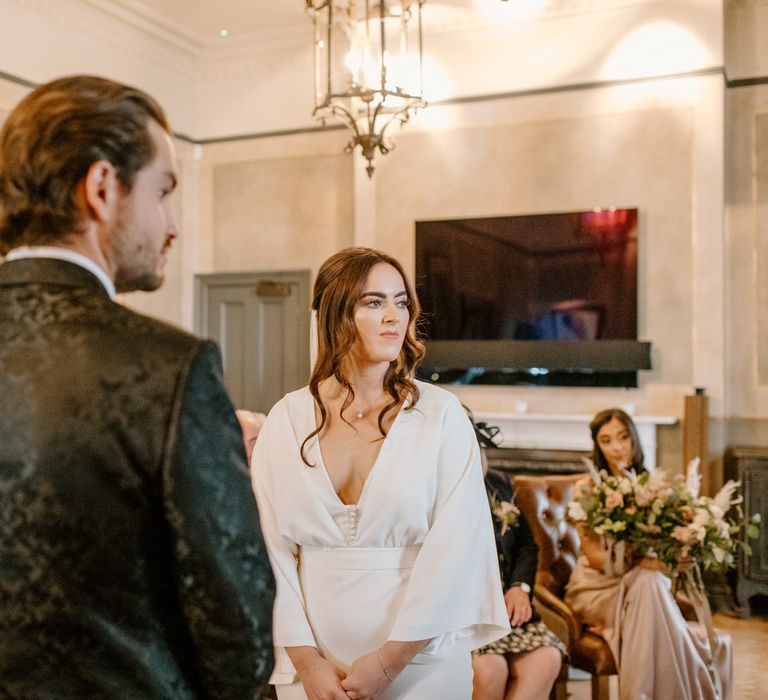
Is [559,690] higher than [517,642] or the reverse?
the reverse

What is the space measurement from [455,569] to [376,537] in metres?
0.18

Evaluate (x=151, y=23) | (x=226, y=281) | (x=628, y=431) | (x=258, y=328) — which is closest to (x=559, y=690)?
(x=628, y=431)

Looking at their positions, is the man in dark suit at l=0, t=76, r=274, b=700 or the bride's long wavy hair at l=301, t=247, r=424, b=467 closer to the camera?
the man in dark suit at l=0, t=76, r=274, b=700

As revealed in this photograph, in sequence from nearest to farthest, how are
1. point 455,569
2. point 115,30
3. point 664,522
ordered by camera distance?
point 455,569, point 664,522, point 115,30

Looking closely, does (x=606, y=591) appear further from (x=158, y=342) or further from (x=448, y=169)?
(x=448, y=169)

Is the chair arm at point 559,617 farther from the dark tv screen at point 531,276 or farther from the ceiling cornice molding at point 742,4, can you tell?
the ceiling cornice molding at point 742,4

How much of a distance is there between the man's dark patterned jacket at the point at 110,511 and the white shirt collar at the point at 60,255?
42mm

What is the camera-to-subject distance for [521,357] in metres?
6.29

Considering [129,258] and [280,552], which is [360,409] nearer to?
[280,552]

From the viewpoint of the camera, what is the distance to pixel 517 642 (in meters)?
3.03

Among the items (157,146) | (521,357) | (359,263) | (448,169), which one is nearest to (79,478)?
(157,146)

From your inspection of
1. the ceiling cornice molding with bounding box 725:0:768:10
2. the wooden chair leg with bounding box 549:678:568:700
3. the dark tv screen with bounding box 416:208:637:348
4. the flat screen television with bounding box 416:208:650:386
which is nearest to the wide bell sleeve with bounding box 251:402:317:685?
the wooden chair leg with bounding box 549:678:568:700

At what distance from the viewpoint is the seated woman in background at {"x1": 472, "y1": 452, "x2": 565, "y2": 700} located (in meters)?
2.93

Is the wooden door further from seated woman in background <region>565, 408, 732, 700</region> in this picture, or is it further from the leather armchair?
seated woman in background <region>565, 408, 732, 700</region>
